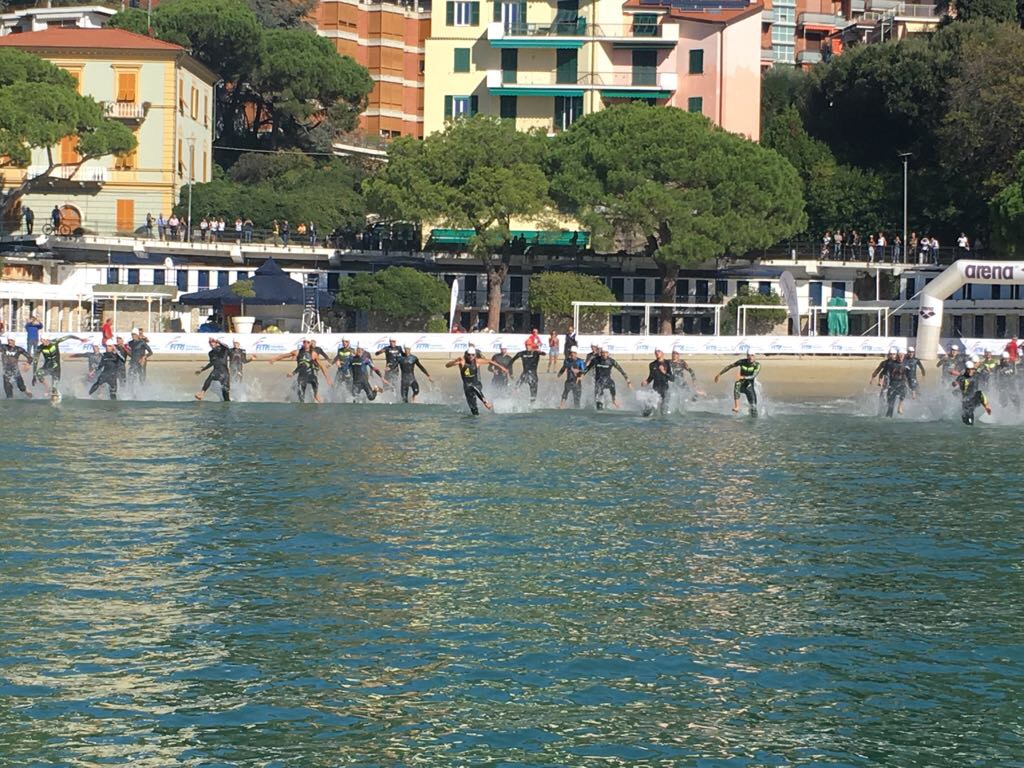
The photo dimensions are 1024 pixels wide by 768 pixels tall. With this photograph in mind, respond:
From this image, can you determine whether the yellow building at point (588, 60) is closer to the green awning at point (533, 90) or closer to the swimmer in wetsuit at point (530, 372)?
the green awning at point (533, 90)

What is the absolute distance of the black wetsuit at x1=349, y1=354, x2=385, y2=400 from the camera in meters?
42.0

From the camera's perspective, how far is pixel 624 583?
18906 mm

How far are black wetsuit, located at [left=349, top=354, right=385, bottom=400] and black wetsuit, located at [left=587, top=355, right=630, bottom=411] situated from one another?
5553mm

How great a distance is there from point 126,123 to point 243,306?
2056 centimetres

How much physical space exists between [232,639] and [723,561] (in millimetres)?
6704

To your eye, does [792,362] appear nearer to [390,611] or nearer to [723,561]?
[723,561]

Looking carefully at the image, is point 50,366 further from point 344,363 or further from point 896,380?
point 896,380

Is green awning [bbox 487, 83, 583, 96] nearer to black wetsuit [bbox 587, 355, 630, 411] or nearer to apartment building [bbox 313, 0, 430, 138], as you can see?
apartment building [bbox 313, 0, 430, 138]

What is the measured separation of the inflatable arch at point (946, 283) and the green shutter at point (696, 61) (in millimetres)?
32658

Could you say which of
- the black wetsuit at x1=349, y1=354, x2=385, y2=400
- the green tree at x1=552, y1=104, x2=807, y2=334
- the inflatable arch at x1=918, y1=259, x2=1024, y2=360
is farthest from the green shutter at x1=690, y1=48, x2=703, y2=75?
the black wetsuit at x1=349, y1=354, x2=385, y2=400

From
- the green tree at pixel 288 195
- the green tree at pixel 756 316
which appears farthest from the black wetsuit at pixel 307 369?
the green tree at pixel 288 195

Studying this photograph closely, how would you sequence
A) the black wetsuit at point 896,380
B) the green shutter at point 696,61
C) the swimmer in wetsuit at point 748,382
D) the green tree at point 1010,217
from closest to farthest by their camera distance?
the swimmer in wetsuit at point 748,382, the black wetsuit at point 896,380, the green tree at point 1010,217, the green shutter at point 696,61

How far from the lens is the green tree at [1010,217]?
69.2 m

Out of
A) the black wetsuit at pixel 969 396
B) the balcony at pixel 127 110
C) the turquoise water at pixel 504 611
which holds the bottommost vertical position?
the turquoise water at pixel 504 611
